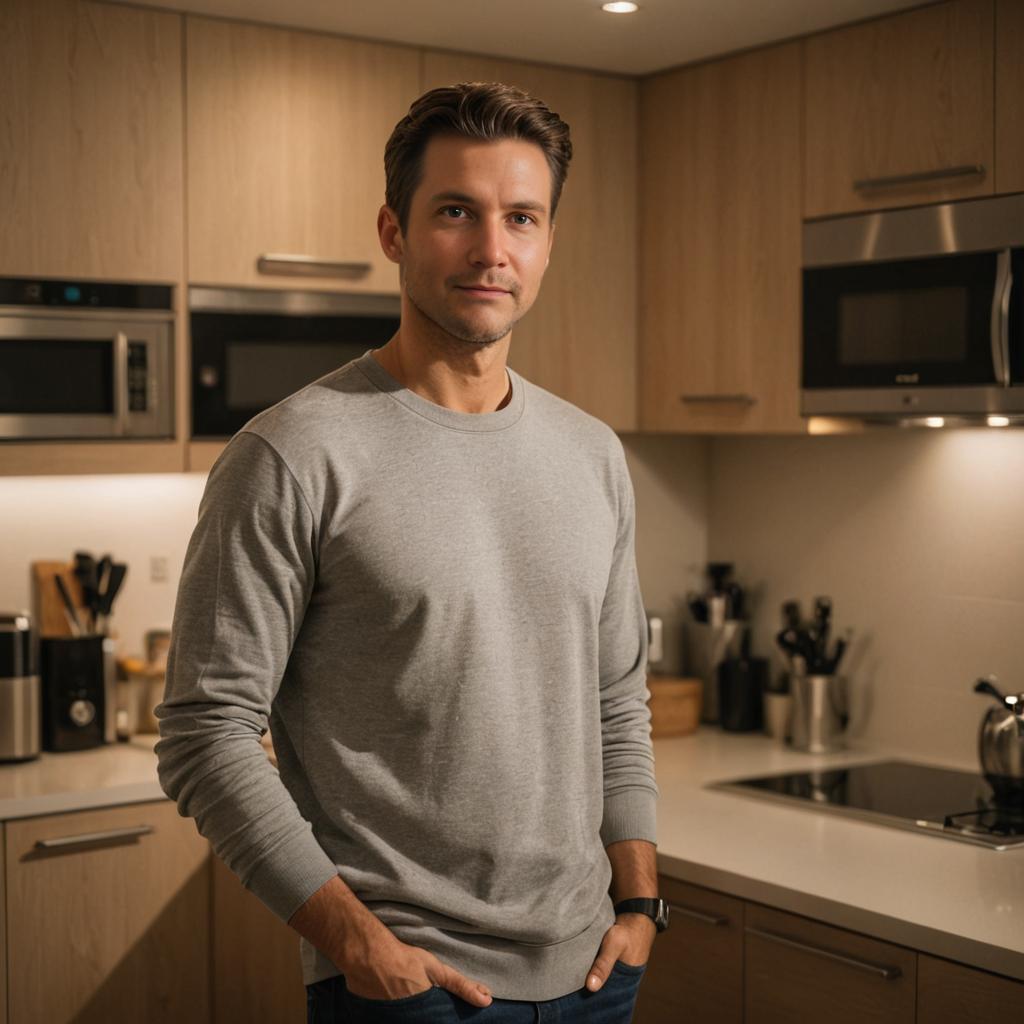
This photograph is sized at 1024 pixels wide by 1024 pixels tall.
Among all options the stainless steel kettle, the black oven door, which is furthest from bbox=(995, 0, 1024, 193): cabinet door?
the stainless steel kettle

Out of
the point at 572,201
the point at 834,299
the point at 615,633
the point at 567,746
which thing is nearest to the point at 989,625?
the point at 834,299

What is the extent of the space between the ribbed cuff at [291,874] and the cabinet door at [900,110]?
1822 mm

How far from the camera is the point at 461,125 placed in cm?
149

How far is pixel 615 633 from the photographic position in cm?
170

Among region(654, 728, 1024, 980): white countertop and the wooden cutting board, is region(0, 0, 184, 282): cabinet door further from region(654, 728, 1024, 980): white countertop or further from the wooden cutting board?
region(654, 728, 1024, 980): white countertop

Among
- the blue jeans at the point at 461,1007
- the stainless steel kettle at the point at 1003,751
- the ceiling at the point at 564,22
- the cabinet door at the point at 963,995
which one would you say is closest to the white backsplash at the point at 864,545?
the stainless steel kettle at the point at 1003,751

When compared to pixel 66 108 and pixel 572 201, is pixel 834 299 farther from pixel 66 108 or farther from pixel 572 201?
pixel 66 108

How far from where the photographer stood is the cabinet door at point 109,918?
2.60 meters

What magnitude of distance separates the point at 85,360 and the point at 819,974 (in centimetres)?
171

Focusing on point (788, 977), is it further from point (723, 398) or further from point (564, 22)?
point (564, 22)

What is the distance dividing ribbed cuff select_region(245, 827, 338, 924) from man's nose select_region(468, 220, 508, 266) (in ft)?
1.91

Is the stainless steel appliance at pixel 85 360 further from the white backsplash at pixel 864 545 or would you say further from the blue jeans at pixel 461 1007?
the blue jeans at pixel 461 1007

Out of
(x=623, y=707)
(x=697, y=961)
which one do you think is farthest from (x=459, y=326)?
(x=697, y=961)

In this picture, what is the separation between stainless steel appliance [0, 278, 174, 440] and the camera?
8.87ft
